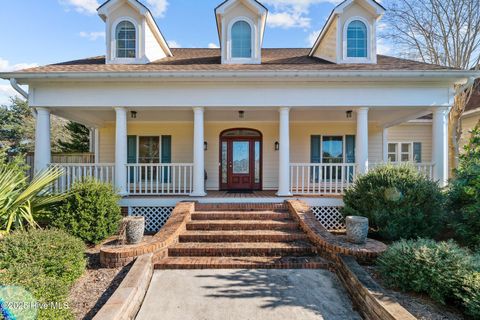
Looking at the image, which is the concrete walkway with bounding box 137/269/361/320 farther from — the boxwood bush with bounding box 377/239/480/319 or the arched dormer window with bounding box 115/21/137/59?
the arched dormer window with bounding box 115/21/137/59

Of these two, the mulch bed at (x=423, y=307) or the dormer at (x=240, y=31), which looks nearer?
the mulch bed at (x=423, y=307)

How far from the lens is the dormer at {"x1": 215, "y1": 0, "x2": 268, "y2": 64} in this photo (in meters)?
7.96

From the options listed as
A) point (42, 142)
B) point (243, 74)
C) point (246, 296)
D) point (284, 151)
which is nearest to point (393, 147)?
point (284, 151)

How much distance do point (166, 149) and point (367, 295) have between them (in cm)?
845

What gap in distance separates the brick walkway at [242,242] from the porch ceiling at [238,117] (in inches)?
135

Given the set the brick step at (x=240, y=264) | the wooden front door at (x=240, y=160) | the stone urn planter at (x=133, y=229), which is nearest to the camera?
the brick step at (x=240, y=264)

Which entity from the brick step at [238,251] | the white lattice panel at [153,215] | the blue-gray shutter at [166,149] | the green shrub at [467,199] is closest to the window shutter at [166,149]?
the blue-gray shutter at [166,149]

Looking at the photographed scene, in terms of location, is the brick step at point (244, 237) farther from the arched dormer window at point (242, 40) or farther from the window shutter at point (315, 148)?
the arched dormer window at point (242, 40)

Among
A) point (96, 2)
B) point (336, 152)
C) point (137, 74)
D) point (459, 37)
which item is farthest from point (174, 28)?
point (459, 37)

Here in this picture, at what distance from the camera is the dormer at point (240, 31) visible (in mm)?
7957

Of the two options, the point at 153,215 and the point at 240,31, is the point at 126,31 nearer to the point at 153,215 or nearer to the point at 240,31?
the point at 240,31

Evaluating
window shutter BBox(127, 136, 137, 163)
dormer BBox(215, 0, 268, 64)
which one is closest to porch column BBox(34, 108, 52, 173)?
window shutter BBox(127, 136, 137, 163)

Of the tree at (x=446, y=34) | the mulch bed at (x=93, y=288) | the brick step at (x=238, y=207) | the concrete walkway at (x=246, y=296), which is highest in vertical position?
the tree at (x=446, y=34)

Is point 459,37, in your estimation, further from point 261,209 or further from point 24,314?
point 24,314
